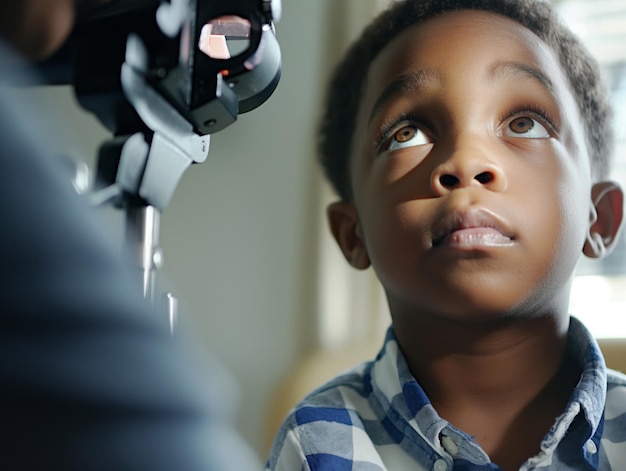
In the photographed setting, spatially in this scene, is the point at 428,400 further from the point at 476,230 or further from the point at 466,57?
the point at 466,57

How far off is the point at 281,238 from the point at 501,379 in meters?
0.84

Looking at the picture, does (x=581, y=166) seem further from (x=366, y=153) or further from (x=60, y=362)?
(x=60, y=362)

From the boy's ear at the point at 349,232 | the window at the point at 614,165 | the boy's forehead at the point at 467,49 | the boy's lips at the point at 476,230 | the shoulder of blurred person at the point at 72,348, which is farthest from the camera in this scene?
the window at the point at 614,165

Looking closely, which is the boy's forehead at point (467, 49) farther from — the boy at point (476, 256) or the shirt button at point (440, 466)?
the shirt button at point (440, 466)

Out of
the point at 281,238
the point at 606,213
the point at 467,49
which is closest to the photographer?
the point at 467,49

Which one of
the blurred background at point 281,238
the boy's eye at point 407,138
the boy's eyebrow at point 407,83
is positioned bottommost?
the blurred background at point 281,238

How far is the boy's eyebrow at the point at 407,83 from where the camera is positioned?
81 cm

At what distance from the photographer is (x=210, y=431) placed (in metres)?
0.25

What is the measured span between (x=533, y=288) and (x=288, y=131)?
0.94 m

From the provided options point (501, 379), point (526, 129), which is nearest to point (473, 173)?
point (526, 129)

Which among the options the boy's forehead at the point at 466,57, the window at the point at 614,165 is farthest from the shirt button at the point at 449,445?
the window at the point at 614,165

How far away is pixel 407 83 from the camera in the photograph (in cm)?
83

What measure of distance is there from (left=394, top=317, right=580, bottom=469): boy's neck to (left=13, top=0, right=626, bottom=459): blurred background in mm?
688

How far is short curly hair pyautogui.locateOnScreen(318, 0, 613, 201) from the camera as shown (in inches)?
35.0
